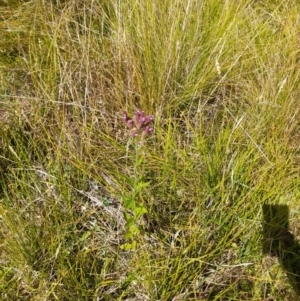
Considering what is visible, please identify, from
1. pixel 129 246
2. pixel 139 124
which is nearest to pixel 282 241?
pixel 129 246

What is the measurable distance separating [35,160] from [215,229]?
2.34 feet

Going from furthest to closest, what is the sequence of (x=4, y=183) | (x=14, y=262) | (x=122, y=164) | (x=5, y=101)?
(x=5, y=101) → (x=122, y=164) → (x=4, y=183) → (x=14, y=262)

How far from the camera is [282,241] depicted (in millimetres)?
1474

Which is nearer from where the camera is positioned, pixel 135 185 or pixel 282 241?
pixel 135 185

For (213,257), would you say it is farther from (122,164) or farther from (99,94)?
(99,94)

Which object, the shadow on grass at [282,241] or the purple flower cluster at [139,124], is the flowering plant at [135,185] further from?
the shadow on grass at [282,241]

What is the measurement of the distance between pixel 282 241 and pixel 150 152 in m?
0.56

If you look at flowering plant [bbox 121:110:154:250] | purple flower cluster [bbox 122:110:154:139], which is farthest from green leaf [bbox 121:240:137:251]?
purple flower cluster [bbox 122:110:154:139]

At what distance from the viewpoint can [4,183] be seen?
1.48 m

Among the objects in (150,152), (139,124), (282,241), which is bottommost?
(282,241)

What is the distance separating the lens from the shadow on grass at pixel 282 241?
1.43 meters

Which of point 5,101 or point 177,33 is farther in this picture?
point 177,33

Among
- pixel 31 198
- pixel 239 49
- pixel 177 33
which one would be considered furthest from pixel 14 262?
pixel 239 49

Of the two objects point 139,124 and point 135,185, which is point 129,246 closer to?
point 135,185
